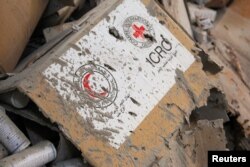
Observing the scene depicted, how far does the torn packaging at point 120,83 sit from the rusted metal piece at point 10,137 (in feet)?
0.41

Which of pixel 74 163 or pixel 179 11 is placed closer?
pixel 74 163

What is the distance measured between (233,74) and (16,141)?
1238 mm

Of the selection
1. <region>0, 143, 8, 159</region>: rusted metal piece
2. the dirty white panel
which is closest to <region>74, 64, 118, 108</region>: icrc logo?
the dirty white panel

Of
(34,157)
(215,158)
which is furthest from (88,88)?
(215,158)

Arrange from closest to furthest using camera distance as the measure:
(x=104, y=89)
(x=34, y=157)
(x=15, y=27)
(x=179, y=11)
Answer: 1. (x=34, y=157)
2. (x=104, y=89)
3. (x=15, y=27)
4. (x=179, y=11)

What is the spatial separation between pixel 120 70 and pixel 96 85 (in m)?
0.12

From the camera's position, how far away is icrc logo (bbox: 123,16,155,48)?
152 centimetres

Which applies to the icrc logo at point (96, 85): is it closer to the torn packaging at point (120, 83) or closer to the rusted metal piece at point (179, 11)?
the torn packaging at point (120, 83)

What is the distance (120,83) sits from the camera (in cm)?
140

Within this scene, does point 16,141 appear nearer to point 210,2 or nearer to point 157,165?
point 157,165

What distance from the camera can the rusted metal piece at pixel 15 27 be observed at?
1.49 metres

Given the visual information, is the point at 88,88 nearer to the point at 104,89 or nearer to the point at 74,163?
the point at 104,89

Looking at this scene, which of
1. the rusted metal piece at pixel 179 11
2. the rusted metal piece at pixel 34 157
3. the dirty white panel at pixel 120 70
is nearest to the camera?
the rusted metal piece at pixel 34 157

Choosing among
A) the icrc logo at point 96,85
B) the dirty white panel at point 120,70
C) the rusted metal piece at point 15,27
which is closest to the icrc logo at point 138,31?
the dirty white panel at point 120,70
